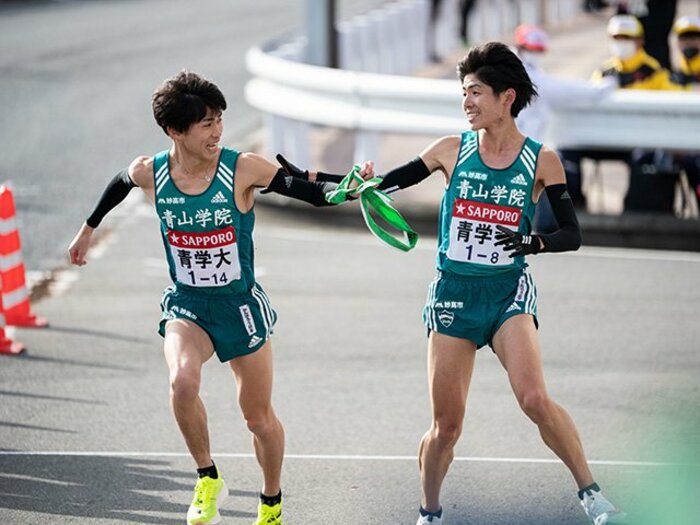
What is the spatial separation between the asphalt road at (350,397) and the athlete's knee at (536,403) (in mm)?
826

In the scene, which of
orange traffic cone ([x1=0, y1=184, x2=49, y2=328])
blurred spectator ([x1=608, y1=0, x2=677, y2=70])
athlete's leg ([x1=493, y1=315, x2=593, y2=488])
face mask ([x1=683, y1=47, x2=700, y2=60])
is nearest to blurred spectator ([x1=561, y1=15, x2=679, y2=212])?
face mask ([x1=683, y1=47, x2=700, y2=60])

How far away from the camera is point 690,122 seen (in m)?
13.0

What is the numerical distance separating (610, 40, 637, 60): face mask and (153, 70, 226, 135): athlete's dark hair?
782cm

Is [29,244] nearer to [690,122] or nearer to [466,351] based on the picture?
[690,122]

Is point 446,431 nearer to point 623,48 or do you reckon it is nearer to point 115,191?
point 115,191

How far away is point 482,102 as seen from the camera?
20.6 ft

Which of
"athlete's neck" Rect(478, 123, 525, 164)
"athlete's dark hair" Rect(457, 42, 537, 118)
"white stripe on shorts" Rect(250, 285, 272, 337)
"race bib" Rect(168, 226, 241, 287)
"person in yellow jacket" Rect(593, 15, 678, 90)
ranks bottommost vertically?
"person in yellow jacket" Rect(593, 15, 678, 90)

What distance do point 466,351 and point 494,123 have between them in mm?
999

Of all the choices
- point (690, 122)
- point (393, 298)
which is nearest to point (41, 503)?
point (393, 298)

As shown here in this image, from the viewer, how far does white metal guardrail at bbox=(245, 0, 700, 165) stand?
1306 cm

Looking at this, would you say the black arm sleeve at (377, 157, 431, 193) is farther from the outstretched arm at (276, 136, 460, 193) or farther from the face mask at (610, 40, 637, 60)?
the face mask at (610, 40, 637, 60)

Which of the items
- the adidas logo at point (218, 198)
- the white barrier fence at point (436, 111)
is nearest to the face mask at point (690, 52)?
the white barrier fence at point (436, 111)

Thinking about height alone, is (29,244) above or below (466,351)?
below

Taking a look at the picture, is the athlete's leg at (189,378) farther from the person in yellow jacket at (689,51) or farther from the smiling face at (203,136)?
the person in yellow jacket at (689,51)
